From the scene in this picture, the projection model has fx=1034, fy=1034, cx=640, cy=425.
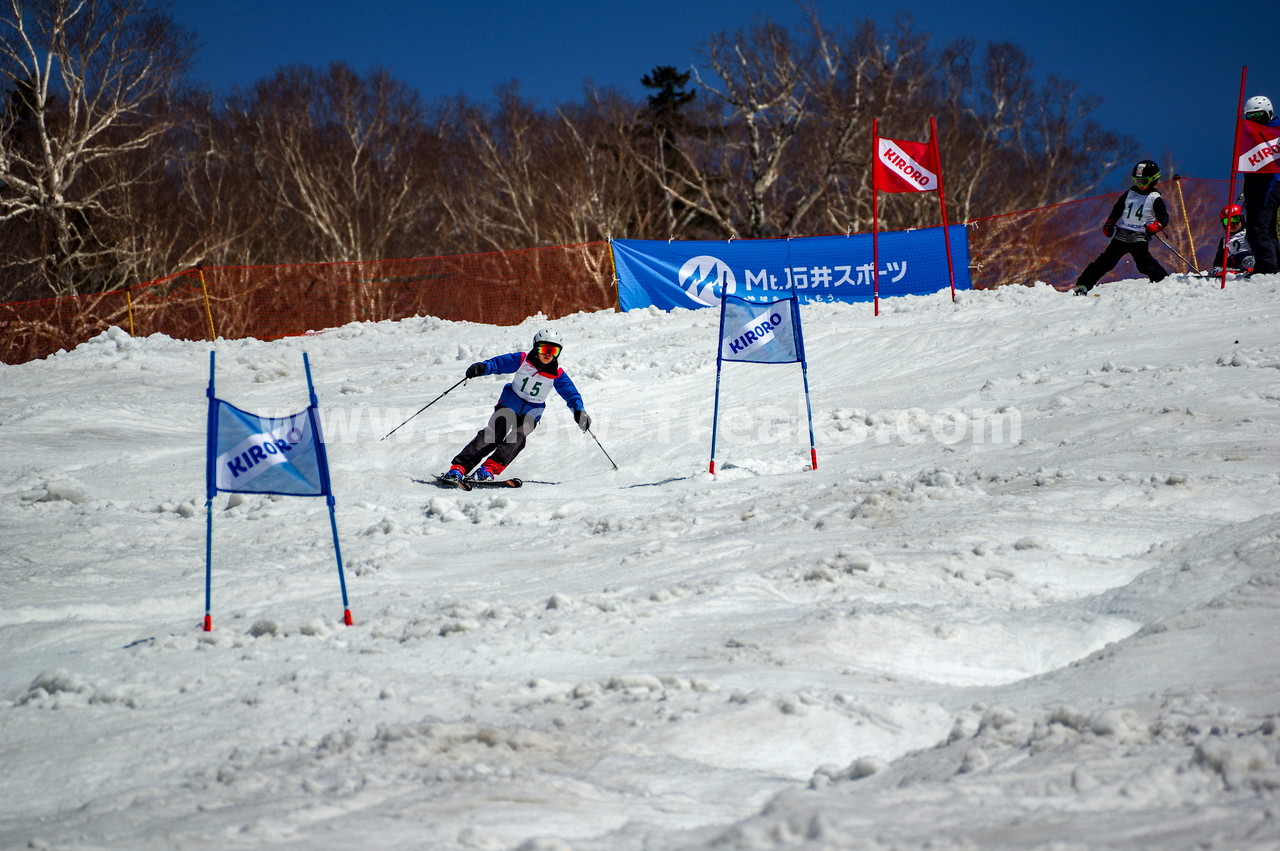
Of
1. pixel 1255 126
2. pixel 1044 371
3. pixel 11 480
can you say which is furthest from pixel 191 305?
pixel 1255 126

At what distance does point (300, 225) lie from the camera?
3441 centimetres

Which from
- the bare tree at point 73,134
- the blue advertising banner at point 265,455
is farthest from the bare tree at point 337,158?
the blue advertising banner at point 265,455

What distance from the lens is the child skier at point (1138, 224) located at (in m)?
13.1

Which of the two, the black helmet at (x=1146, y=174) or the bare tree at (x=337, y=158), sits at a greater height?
the bare tree at (x=337, y=158)

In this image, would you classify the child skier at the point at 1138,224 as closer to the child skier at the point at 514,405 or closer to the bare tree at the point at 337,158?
the child skier at the point at 514,405

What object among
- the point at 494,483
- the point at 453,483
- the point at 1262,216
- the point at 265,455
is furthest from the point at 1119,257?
the point at 265,455

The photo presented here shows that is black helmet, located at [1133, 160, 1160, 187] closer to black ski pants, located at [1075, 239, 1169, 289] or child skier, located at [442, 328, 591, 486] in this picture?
black ski pants, located at [1075, 239, 1169, 289]

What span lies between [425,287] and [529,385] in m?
12.2

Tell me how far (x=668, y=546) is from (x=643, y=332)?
9692 millimetres

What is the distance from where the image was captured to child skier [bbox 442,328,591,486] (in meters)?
9.34

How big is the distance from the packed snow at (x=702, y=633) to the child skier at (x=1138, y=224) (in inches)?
108

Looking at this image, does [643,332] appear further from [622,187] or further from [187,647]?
[622,187]

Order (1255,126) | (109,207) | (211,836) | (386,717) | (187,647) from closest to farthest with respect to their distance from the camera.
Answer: (211,836)
(386,717)
(187,647)
(1255,126)
(109,207)

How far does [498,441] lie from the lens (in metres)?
9.38
